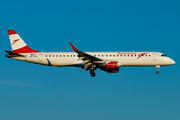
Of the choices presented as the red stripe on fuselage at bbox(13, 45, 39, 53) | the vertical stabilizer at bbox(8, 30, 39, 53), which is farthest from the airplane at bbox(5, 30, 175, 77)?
the vertical stabilizer at bbox(8, 30, 39, 53)

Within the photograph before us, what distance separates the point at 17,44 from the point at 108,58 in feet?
57.0

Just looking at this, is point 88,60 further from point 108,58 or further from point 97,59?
point 108,58

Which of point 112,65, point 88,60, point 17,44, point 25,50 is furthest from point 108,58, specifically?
point 17,44

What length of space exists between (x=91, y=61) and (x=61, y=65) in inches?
229

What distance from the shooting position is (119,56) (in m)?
53.1

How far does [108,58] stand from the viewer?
53.2m

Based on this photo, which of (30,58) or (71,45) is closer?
(71,45)

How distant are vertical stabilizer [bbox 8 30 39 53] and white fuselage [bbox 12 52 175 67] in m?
1.75

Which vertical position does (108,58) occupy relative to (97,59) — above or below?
above

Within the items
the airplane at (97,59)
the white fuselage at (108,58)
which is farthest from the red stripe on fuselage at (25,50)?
the white fuselage at (108,58)

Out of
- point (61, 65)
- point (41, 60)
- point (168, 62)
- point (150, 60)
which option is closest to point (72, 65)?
point (61, 65)

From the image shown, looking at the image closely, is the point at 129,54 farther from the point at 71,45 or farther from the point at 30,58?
the point at 30,58

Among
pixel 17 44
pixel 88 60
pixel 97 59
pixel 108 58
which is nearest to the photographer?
pixel 97 59

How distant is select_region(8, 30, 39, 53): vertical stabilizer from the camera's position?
185 ft
